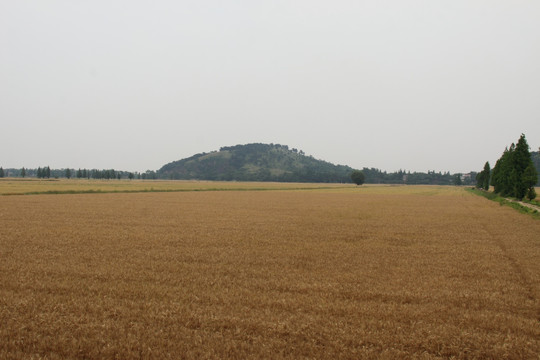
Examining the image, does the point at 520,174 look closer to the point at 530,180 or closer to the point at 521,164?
the point at 521,164

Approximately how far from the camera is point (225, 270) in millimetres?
12602

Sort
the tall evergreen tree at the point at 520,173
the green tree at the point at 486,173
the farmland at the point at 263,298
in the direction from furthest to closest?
the green tree at the point at 486,173, the tall evergreen tree at the point at 520,173, the farmland at the point at 263,298

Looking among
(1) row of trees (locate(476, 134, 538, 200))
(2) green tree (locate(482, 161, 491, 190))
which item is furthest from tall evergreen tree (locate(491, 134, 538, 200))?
(2) green tree (locate(482, 161, 491, 190))

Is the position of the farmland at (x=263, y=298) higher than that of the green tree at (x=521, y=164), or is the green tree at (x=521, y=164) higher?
the green tree at (x=521, y=164)

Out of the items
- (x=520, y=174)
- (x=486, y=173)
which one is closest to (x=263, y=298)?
(x=520, y=174)

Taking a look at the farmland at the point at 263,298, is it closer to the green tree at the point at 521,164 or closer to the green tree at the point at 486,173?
the green tree at the point at 521,164

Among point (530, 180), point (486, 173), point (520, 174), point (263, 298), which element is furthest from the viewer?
point (486, 173)

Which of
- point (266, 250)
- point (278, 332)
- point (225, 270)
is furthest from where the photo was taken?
point (266, 250)

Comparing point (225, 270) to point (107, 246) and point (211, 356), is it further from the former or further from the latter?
point (107, 246)

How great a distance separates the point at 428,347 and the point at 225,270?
7165 mm

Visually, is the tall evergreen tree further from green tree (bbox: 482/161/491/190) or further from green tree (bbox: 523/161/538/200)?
green tree (bbox: 482/161/491/190)

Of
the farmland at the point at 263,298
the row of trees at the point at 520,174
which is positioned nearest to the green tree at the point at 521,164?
the row of trees at the point at 520,174

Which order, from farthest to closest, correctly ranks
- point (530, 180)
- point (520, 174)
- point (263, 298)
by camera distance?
1. point (520, 174)
2. point (530, 180)
3. point (263, 298)

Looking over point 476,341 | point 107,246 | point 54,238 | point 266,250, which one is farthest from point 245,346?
point 54,238
